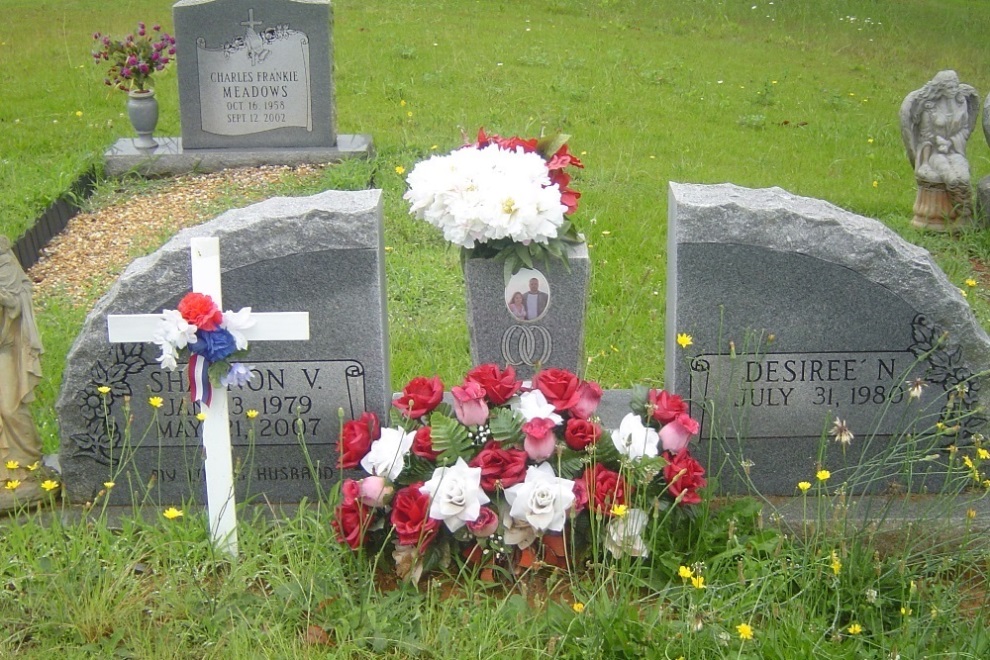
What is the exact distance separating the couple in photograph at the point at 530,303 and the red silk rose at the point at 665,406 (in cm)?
50

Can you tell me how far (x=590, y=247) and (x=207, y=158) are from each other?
3220mm

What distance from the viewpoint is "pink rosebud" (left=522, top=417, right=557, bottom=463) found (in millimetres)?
3531

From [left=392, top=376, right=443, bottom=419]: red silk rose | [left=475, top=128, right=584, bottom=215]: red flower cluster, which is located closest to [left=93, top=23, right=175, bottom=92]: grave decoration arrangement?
[left=475, top=128, right=584, bottom=215]: red flower cluster

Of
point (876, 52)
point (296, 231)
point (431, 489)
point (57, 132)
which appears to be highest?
point (876, 52)

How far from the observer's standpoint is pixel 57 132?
9234mm

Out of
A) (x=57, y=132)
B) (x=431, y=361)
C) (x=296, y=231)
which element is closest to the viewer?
(x=296, y=231)

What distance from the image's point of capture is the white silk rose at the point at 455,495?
3.45 m

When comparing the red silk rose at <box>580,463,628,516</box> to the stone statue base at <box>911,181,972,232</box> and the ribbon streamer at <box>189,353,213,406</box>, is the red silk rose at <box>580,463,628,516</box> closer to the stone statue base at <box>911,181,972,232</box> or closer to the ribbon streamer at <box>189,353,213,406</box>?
the ribbon streamer at <box>189,353,213,406</box>

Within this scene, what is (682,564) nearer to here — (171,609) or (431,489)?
(431,489)

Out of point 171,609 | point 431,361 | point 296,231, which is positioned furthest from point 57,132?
→ point 171,609

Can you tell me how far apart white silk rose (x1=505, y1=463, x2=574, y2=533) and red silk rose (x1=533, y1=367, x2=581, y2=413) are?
0.86 ft

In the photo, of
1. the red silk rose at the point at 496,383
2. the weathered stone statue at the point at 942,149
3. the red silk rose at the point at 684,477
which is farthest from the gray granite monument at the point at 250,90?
the red silk rose at the point at 684,477

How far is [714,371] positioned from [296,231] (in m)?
1.55

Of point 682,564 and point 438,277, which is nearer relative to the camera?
point 682,564
